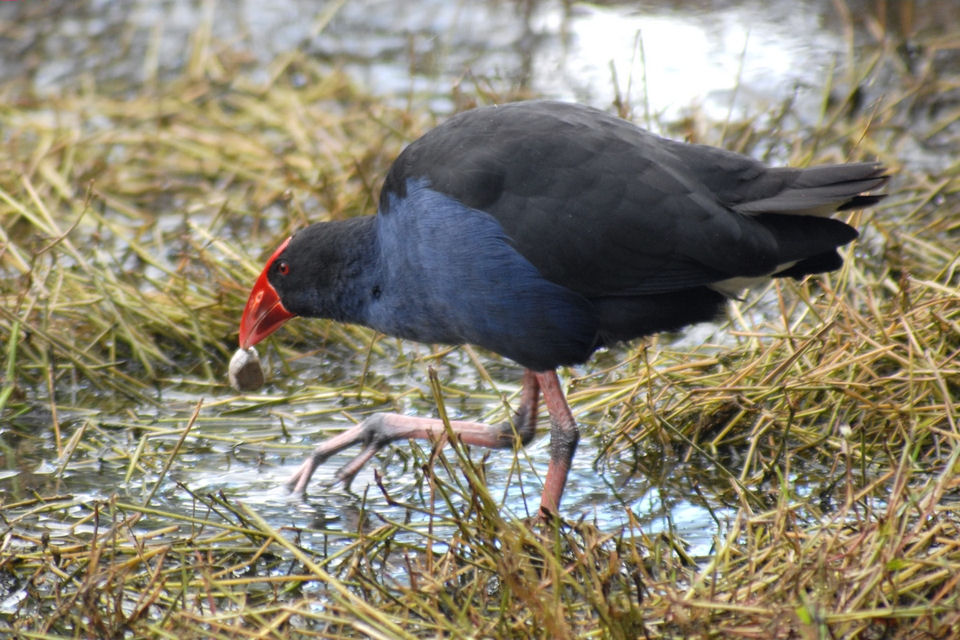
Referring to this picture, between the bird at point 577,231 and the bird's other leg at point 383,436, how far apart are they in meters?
0.30

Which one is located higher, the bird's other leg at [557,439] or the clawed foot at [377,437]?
the bird's other leg at [557,439]

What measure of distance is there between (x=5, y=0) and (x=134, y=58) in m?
1.67

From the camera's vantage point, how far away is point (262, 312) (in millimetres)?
3850

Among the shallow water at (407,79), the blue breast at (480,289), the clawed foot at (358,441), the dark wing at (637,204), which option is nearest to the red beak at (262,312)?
the shallow water at (407,79)

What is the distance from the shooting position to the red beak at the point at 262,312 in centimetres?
380

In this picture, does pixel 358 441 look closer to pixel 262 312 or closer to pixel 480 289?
pixel 262 312

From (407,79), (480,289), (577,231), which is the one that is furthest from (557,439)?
(407,79)

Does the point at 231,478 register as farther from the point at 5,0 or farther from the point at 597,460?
the point at 5,0

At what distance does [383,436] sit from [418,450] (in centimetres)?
72

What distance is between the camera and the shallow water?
3629 mm

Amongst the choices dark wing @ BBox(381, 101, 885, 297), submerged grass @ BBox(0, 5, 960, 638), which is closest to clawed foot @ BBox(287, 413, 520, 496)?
submerged grass @ BBox(0, 5, 960, 638)

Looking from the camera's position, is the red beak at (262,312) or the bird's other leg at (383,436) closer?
the bird's other leg at (383,436)

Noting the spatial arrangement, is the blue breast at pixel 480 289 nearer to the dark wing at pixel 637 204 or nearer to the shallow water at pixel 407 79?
the dark wing at pixel 637 204

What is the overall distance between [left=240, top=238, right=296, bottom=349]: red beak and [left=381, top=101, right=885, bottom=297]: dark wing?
752 mm
